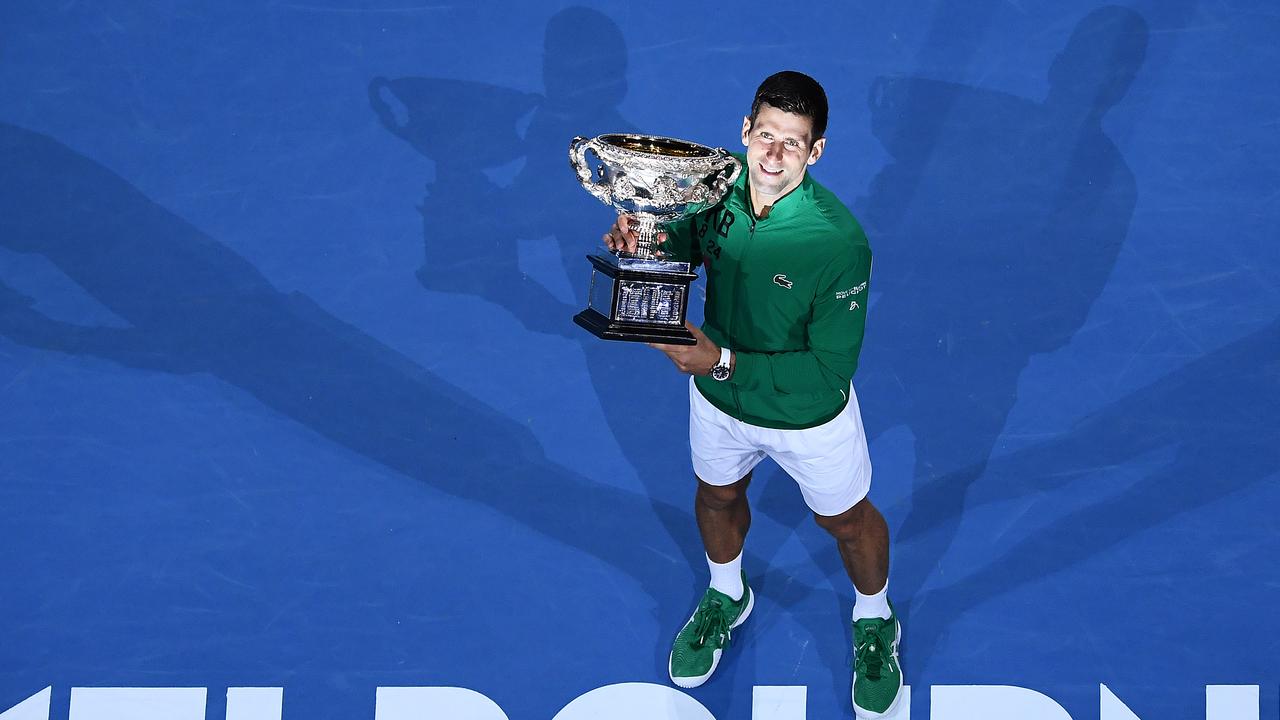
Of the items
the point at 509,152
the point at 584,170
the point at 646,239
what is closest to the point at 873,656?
the point at 646,239

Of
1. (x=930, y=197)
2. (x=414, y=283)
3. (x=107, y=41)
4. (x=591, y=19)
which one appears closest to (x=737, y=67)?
(x=591, y=19)

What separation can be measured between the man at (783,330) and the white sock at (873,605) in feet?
0.17

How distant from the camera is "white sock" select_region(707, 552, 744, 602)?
15.1ft

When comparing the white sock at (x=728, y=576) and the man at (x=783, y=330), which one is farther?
the white sock at (x=728, y=576)

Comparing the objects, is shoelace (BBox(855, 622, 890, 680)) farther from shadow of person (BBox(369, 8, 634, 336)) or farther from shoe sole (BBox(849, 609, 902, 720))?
shadow of person (BBox(369, 8, 634, 336))

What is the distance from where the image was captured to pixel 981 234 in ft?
17.8

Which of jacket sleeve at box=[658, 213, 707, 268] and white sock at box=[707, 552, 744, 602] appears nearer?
jacket sleeve at box=[658, 213, 707, 268]

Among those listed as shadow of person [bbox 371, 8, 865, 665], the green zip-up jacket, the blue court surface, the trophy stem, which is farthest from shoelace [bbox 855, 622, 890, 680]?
the trophy stem

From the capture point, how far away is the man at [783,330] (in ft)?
11.8

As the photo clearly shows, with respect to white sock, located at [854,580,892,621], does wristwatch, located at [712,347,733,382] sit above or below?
above

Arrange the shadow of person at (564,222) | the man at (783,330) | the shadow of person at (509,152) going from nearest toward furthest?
the man at (783,330), the shadow of person at (564,222), the shadow of person at (509,152)

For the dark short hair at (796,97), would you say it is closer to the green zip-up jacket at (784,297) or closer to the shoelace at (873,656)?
the green zip-up jacket at (784,297)

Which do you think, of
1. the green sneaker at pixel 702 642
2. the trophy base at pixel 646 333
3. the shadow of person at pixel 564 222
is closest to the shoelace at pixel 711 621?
the green sneaker at pixel 702 642

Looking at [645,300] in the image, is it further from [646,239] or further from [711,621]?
[711,621]
